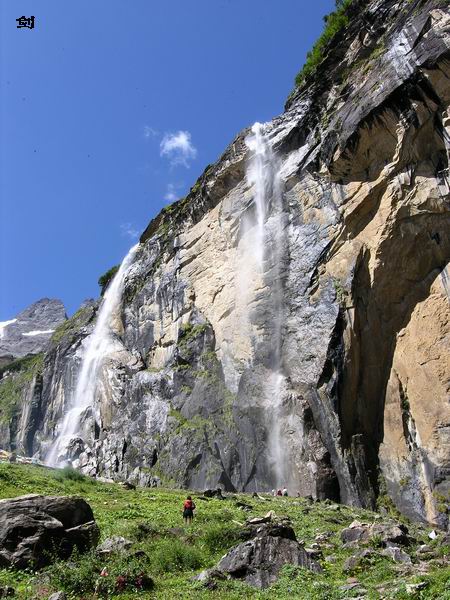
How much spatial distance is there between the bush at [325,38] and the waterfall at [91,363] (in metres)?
21.4

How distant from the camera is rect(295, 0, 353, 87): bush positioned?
39.1 meters

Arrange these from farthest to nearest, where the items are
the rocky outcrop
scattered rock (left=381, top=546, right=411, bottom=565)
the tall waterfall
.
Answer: the rocky outcrop, the tall waterfall, scattered rock (left=381, top=546, right=411, bottom=565)

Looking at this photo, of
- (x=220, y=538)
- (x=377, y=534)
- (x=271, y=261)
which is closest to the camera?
(x=220, y=538)

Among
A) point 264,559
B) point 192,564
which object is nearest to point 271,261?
point 192,564

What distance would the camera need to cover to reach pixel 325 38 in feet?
133

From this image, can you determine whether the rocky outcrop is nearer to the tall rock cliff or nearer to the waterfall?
the waterfall

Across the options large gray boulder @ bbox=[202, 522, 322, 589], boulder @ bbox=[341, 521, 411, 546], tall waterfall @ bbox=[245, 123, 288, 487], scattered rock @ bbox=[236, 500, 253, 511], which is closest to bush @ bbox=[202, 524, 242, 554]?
large gray boulder @ bbox=[202, 522, 322, 589]

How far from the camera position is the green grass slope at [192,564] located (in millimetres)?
9375

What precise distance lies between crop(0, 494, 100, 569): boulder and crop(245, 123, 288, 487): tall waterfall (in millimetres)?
15492

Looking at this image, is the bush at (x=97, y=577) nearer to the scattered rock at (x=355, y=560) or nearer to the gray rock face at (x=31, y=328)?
the scattered rock at (x=355, y=560)

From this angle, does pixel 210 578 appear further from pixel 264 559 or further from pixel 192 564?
pixel 192 564

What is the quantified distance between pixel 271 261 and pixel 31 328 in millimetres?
94942

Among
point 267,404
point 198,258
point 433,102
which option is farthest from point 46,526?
point 198,258

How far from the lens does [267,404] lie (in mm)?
28297
